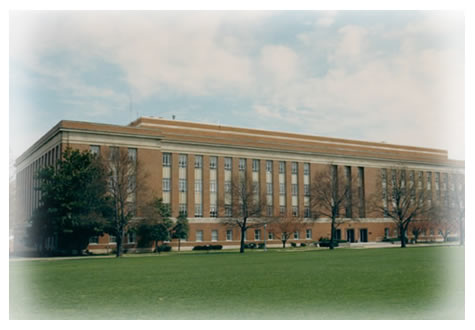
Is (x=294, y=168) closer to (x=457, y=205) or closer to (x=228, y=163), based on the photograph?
(x=228, y=163)

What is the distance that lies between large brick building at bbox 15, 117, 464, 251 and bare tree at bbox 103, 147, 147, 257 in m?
3.59

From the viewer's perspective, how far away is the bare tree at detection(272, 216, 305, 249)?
2827 inches

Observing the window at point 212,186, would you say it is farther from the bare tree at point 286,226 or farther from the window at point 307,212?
the window at point 307,212

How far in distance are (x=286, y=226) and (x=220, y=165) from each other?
39.5ft

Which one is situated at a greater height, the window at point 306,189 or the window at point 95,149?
the window at point 95,149

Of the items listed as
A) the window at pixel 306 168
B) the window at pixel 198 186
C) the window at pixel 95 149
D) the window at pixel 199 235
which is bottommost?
the window at pixel 199 235

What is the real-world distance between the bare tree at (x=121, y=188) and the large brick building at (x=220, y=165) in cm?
359

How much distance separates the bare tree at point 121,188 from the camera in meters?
53.7

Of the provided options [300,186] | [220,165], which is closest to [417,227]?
[300,186]

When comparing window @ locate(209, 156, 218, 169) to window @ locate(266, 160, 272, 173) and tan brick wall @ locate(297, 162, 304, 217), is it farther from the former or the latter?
tan brick wall @ locate(297, 162, 304, 217)

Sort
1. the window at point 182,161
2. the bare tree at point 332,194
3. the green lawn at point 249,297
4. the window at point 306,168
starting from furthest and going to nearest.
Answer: the window at point 306,168 < the window at point 182,161 < the bare tree at point 332,194 < the green lawn at point 249,297

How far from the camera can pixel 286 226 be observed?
7200cm

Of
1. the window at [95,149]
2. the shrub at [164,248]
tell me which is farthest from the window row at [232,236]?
the window at [95,149]
